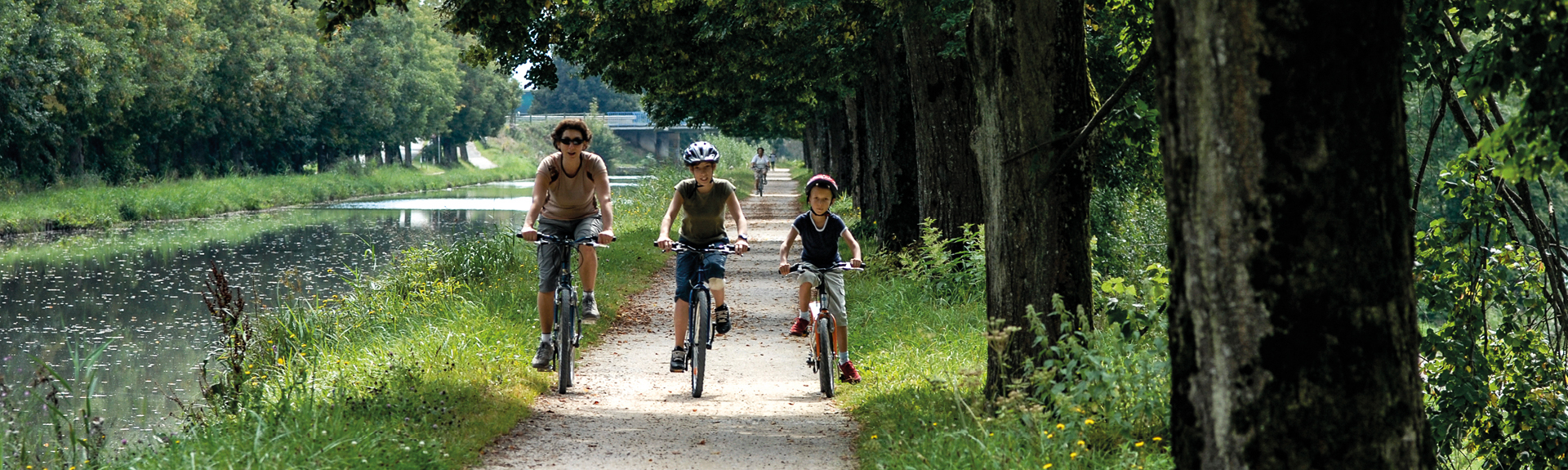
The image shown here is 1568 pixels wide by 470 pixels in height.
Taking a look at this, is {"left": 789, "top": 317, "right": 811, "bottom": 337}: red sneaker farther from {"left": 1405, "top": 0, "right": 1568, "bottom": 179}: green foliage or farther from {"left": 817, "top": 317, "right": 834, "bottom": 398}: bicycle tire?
{"left": 1405, "top": 0, "right": 1568, "bottom": 179}: green foliage

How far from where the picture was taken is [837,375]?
8.81 metres

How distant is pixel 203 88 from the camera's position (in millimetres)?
46375

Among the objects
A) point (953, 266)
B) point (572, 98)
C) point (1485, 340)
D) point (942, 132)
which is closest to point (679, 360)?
point (1485, 340)

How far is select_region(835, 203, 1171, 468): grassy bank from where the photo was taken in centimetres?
554

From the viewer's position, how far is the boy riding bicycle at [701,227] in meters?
7.81

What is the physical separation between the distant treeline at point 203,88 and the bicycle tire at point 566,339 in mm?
25605

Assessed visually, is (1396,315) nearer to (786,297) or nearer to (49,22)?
(786,297)

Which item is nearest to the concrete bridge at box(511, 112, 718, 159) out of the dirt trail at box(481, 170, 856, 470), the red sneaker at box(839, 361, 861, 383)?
the dirt trail at box(481, 170, 856, 470)

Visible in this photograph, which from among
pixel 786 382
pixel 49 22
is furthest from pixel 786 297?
pixel 49 22

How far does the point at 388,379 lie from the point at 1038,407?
3.96 meters

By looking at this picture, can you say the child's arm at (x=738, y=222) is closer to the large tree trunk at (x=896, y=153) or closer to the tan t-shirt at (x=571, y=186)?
the tan t-shirt at (x=571, y=186)

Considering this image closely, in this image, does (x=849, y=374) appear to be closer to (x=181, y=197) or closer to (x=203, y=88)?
(x=181, y=197)

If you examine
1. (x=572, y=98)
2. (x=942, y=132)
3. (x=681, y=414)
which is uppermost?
(x=572, y=98)

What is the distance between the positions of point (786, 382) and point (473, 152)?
10610 centimetres
